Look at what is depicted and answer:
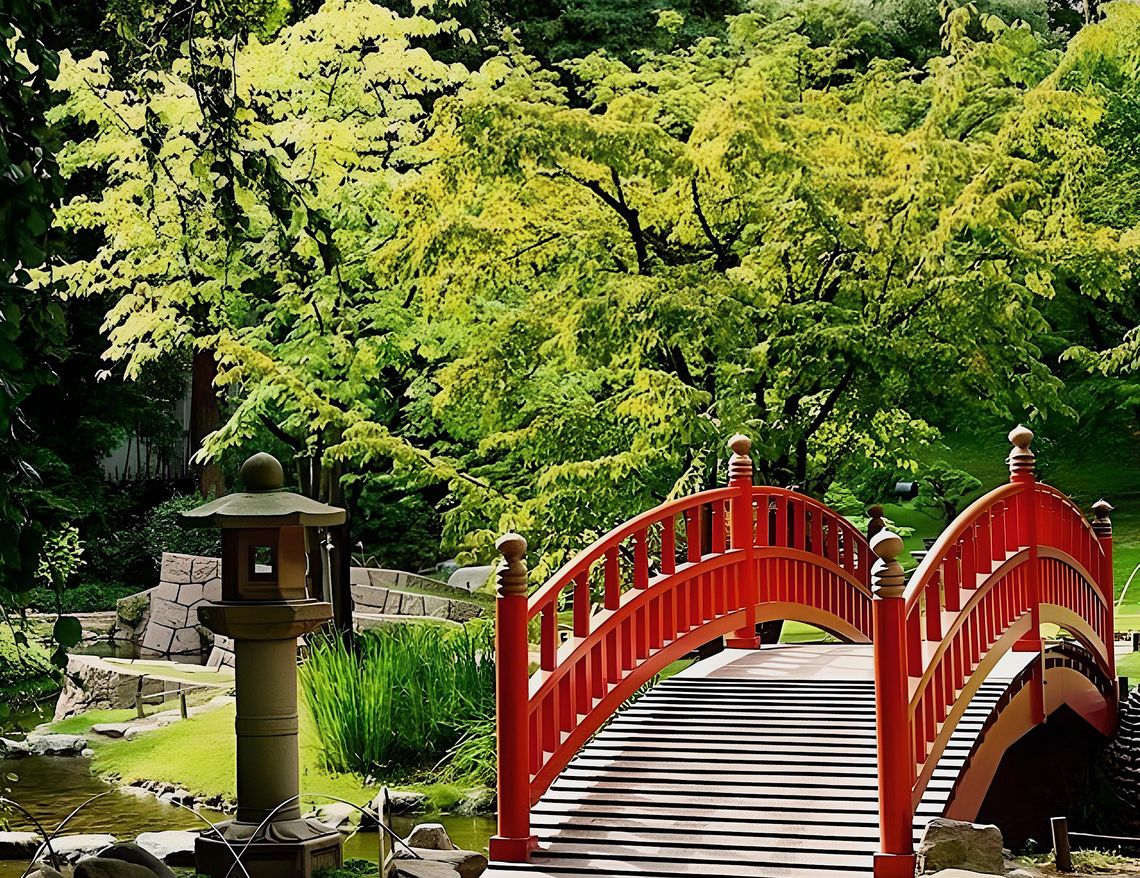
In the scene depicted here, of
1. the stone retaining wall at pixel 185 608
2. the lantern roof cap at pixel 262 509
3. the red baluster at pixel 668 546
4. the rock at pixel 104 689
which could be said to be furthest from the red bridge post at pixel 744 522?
the stone retaining wall at pixel 185 608

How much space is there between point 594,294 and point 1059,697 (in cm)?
427

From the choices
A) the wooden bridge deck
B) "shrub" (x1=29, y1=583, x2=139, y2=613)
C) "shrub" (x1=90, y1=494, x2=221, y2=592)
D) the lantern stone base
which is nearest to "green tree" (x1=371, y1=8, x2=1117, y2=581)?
the wooden bridge deck

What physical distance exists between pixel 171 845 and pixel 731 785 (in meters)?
3.76

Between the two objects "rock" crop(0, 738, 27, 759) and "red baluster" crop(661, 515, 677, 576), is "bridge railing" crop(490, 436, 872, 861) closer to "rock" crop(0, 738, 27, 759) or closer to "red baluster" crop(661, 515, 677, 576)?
"red baluster" crop(661, 515, 677, 576)

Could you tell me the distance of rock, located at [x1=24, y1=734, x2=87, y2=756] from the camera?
12.8 m

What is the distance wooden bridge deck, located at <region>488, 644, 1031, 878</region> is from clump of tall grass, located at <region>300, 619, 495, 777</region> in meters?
2.89

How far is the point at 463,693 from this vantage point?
1080 cm

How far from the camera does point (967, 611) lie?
24.0ft

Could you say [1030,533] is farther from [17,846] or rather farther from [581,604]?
[17,846]

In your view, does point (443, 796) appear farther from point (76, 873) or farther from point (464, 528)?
point (76, 873)

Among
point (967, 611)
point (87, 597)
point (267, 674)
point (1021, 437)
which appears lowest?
point (267, 674)

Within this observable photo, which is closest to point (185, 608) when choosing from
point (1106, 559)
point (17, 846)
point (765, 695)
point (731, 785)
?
point (17, 846)

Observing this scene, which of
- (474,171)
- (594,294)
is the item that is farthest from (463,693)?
(474,171)

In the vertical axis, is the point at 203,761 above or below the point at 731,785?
below
